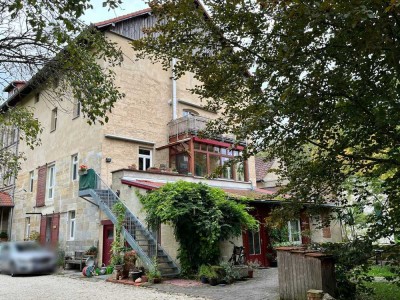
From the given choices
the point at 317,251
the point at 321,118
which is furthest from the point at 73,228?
the point at 321,118

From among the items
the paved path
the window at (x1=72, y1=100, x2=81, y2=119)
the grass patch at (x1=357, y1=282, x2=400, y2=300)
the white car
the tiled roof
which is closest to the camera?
the grass patch at (x1=357, y1=282, x2=400, y2=300)

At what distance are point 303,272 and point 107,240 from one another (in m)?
10.7

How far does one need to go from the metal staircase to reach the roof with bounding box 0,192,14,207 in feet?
39.4

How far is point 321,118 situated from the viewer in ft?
18.8

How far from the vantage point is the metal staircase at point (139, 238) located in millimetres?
13268

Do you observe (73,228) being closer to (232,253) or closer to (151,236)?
(151,236)

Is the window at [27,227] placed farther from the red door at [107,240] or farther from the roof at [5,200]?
the red door at [107,240]

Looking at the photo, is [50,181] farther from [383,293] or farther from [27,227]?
[383,293]

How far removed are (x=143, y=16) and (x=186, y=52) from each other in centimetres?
1579

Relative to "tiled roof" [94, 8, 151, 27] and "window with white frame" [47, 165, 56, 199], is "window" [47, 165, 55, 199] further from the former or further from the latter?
"tiled roof" [94, 8, 151, 27]

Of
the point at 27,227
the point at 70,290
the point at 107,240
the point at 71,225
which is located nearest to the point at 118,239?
the point at 107,240

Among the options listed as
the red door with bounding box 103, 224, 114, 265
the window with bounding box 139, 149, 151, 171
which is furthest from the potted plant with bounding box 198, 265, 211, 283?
the window with bounding box 139, 149, 151, 171

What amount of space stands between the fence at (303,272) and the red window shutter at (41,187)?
17192mm

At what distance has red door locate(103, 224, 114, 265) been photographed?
16.5 meters
